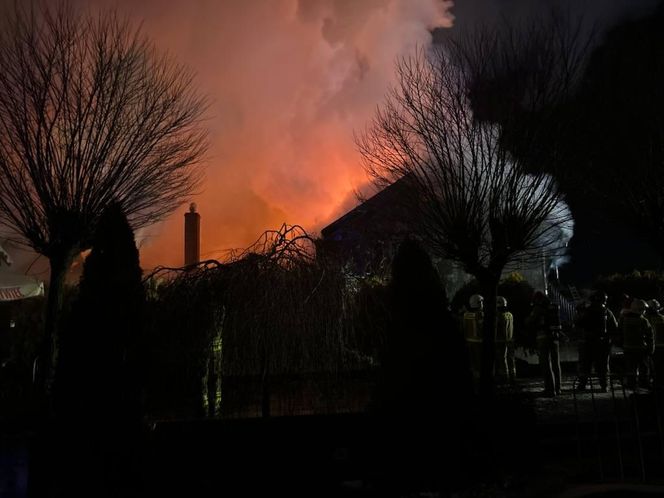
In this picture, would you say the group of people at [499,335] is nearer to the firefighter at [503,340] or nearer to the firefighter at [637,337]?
the firefighter at [503,340]

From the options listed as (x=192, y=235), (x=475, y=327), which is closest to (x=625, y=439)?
(x=475, y=327)

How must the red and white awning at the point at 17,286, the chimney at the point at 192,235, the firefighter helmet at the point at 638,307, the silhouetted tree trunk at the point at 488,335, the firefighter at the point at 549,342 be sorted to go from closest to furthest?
the silhouetted tree trunk at the point at 488,335 → the firefighter helmet at the point at 638,307 → the firefighter at the point at 549,342 → the red and white awning at the point at 17,286 → the chimney at the point at 192,235

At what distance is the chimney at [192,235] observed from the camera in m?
17.4

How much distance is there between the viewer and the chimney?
17.4 meters

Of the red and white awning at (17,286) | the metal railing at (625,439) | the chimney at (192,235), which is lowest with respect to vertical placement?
the metal railing at (625,439)

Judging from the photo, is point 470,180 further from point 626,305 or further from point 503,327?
point 626,305

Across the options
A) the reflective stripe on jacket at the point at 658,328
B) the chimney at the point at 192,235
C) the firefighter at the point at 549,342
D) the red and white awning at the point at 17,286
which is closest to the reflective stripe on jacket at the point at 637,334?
the reflective stripe on jacket at the point at 658,328

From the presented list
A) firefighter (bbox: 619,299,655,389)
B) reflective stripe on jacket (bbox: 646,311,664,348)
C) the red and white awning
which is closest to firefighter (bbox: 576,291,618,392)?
firefighter (bbox: 619,299,655,389)

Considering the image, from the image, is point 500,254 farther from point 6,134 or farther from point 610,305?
point 610,305

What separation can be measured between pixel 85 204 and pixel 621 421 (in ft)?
24.9

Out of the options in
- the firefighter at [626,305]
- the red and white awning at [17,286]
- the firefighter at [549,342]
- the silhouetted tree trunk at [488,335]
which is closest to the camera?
the silhouetted tree trunk at [488,335]

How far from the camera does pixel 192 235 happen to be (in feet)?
57.0

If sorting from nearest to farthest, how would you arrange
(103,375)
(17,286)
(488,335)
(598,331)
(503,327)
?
(103,375) < (488,335) < (598,331) < (503,327) < (17,286)

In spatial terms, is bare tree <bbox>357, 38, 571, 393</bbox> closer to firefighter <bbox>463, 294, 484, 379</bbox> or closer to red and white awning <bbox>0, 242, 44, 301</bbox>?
firefighter <bbox>463, 294, 484, 379</bbox>
